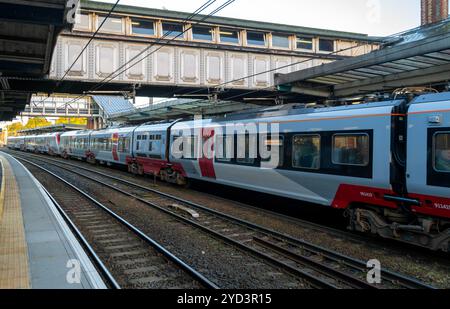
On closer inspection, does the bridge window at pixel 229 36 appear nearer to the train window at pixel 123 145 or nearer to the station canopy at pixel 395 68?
the train window at pixel 123 145

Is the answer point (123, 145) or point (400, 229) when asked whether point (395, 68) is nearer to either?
point (400, 229)

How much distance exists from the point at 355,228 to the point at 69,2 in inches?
298

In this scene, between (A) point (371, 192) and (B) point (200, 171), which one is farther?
(B) point (200, 171)

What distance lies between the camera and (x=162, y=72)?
23.6 m

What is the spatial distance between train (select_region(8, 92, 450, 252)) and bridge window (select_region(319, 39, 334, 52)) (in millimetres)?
16741

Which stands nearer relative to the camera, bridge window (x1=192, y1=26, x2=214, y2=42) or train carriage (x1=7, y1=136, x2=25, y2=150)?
bridge window (x1=192, y1=26, x2=214, y2=42)

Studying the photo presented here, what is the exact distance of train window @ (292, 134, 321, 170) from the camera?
33.0ft

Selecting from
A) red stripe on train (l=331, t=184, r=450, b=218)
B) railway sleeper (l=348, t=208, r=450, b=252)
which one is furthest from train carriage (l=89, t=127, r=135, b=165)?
railway sleeper (l=348, t=208, r=450, b=252)

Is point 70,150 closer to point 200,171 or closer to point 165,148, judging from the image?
point 165,148

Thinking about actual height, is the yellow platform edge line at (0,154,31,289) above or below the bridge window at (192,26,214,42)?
below

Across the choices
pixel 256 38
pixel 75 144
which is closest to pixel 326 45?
pixel 256 38

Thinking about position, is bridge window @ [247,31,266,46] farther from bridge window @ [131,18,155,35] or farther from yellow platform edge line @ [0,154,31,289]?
yellow platform edge line @ [0,154,31,289]
